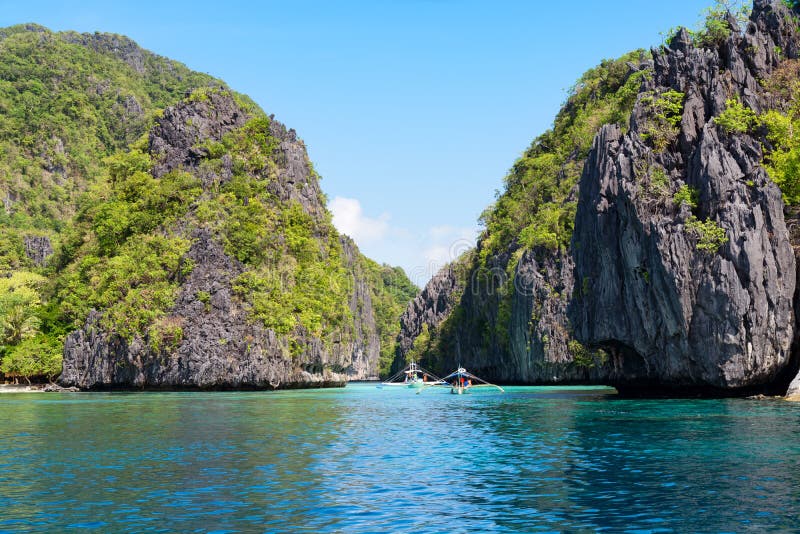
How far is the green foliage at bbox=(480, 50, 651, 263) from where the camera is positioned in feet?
335

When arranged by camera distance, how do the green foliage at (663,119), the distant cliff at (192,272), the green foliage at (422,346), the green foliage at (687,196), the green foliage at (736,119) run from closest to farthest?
the green foliage at (687,196) → the green foliage at (736,119) → the green foliage at (663,119) → the distant cliff at (192,272) → the green foliage at (422,346)

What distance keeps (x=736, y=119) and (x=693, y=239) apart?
31.8 ft

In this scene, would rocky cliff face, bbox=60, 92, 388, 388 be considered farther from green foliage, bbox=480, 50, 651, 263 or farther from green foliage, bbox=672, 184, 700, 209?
green foliage, bbox=672, 184, 700, 209

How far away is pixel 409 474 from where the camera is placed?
22.0m

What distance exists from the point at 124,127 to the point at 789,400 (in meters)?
185

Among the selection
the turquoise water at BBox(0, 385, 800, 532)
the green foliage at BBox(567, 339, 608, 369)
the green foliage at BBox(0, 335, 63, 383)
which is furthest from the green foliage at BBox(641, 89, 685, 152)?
the green foliage at BBox(0, 335, 63, 383)

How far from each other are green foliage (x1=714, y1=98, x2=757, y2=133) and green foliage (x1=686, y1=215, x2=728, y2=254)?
7.58 m

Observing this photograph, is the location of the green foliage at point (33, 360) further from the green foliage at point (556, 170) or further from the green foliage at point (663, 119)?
the green foliage at point (663, 119)

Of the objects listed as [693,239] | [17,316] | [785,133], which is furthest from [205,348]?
[785,133]

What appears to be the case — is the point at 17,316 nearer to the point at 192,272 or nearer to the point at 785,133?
the point at 192,272

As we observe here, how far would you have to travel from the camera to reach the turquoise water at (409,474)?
1560 cm

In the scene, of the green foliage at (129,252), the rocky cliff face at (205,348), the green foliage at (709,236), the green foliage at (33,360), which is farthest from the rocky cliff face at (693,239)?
the green foliage at (33,360)

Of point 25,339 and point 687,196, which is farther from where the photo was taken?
point 25,339

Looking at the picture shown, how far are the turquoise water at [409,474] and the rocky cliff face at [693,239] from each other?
798 centimetres
